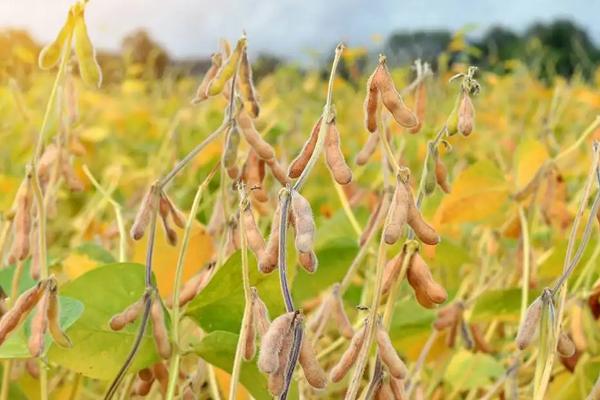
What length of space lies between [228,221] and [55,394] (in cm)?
21

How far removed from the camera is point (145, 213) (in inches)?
16.3

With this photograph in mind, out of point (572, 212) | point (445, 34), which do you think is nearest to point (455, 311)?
point (572, 212)

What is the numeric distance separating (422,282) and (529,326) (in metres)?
0.04

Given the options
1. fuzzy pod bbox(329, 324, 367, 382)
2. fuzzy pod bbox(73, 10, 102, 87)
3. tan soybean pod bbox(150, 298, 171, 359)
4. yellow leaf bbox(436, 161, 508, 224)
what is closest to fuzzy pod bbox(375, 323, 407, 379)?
fuzzy pod bbox(329, 324, 367, 382)

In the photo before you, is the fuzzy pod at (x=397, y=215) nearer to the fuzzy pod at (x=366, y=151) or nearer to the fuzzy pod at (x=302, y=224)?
the fuzzy pod at (x=302, y=224)

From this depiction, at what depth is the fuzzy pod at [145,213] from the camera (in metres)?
0.40

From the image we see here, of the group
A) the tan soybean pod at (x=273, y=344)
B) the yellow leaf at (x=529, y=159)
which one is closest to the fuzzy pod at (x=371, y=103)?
the tan soybean pod at (x=273, y=344)

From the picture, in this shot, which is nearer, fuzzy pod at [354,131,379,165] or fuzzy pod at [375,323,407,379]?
fuzzy pod at [375,323,407,379]

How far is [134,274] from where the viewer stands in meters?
0.49

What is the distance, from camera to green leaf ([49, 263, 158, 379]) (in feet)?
1.57

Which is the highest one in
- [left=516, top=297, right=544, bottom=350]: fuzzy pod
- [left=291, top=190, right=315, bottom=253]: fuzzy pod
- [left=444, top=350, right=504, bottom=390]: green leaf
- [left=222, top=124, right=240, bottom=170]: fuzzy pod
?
[left=222, top=124, right=240, bottom=170]: fuzzy pod

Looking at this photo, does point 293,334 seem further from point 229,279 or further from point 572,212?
Result: point 572,212

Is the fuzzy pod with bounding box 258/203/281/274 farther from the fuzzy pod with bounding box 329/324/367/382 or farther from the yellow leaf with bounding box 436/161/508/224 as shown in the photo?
the yellow leaf with bounding box 436/161/508/224

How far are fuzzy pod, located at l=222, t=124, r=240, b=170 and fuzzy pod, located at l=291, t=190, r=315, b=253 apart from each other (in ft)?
0.43
